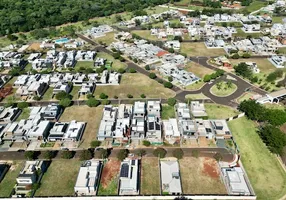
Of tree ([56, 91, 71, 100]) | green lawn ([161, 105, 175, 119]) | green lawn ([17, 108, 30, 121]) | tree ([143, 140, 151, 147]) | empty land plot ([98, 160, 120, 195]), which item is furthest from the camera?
tree ([56, 91, 71, 100])

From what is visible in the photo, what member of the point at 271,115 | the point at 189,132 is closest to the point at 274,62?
the point at 271,115

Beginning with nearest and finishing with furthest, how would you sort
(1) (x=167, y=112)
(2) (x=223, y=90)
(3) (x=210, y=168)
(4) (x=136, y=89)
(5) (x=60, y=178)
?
(5) (x=60, y=178) < (3) (x=210, y=168) < (1) (x=167, y=112) < (2) (x=223, y=90) < (4) (x=136, y=89)

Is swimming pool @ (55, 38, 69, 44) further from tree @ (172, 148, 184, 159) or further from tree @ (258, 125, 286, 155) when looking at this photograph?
tree @ (258, 125, 286, 155)

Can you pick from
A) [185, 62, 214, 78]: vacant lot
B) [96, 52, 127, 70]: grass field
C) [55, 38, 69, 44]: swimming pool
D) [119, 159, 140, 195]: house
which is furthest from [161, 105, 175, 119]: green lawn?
[55, 38, 69, 44]: swimming pool

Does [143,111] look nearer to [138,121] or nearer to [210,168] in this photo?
[138,121]

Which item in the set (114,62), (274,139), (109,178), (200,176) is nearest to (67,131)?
(109,178)
